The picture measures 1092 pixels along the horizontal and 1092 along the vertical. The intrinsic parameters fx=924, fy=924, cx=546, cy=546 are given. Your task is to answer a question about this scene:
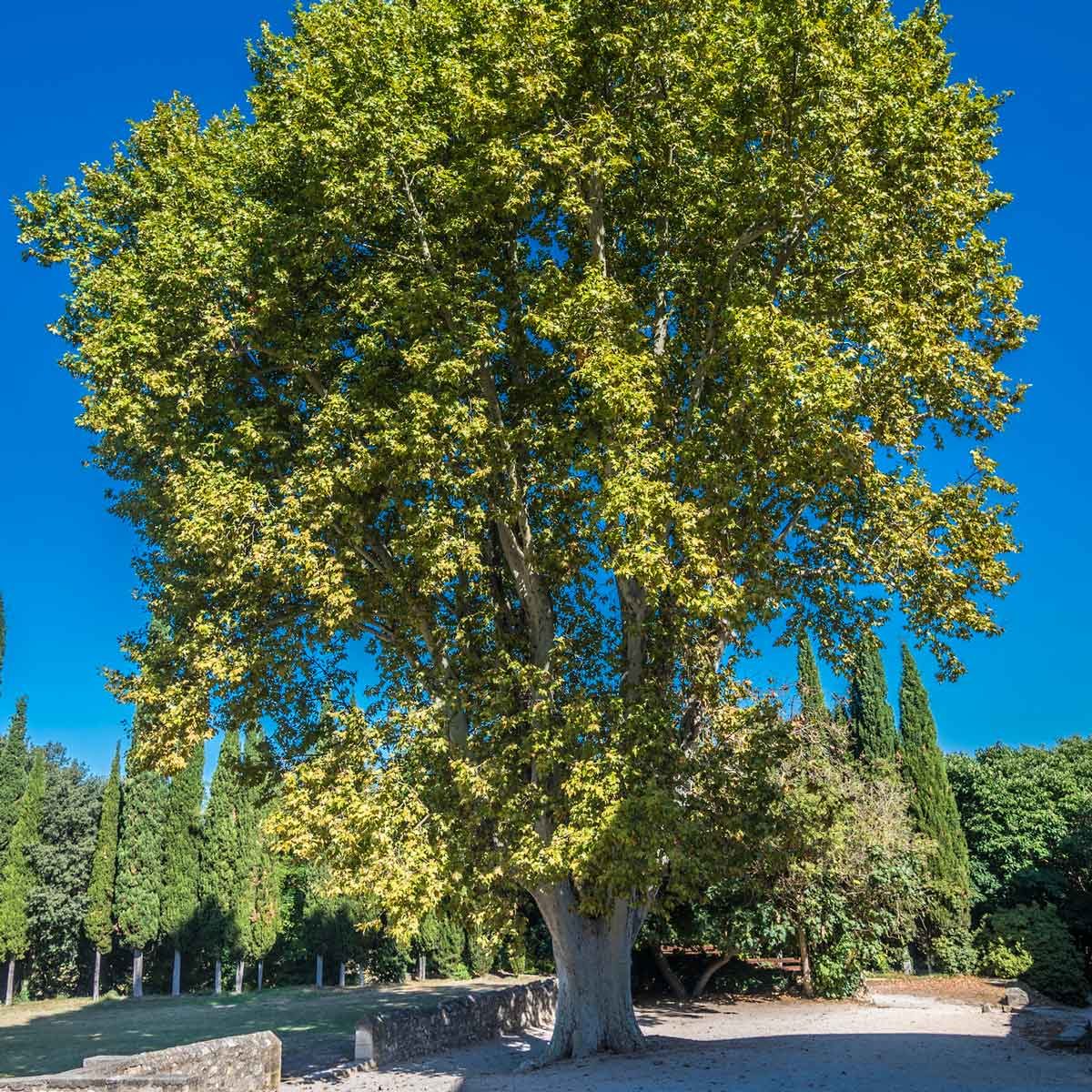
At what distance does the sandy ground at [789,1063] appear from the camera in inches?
408

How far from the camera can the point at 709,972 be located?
Result: 22.9 m

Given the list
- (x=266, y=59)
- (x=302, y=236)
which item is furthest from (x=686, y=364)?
(x=266, y=59)

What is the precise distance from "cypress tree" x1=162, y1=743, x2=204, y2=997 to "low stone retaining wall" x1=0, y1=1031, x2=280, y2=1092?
66.1ft

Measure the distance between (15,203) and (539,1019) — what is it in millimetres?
17939

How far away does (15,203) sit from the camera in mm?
13703

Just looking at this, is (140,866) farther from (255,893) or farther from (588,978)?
(588,978)

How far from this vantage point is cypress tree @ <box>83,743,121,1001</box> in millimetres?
32031

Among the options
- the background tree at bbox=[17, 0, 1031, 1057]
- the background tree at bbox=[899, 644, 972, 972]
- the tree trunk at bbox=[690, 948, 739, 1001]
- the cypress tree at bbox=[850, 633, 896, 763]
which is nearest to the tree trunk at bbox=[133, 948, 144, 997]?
the tree trunk at bbox=[690, 948, 739, 1001]

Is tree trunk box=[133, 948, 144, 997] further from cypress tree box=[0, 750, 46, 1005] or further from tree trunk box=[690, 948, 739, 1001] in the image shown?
tree trunk box=[690, 948, 739, 1001]

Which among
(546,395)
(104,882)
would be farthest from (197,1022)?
(546,395)

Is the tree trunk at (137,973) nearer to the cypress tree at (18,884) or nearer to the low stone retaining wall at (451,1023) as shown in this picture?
the cypress tree at (18,884)

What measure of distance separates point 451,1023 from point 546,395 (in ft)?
36.4

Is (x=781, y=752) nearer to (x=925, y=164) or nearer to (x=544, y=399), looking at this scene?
(x=544, y=399)

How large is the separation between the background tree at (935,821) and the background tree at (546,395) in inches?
712
